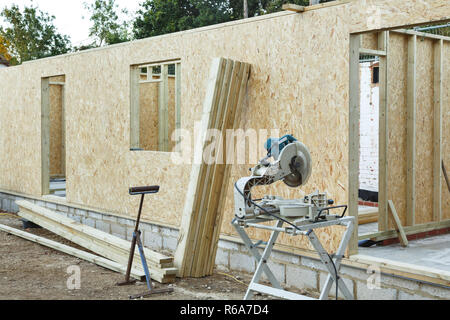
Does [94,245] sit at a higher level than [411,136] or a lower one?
lower

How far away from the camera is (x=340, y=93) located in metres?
5.62

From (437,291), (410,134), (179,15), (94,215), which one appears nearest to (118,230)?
(94,215)

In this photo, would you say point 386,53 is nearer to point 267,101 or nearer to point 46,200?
point 267,101

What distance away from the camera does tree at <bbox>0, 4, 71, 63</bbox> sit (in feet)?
126

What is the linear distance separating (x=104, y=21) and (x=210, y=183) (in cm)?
3823

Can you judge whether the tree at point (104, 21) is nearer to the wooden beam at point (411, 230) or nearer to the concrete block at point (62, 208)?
the concrete block at point (62, 208)

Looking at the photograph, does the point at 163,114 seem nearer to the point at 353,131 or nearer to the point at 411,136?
the point at 411,136

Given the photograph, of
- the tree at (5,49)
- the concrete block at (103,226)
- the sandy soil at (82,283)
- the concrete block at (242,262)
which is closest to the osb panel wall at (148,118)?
the concrete block at (103,226)

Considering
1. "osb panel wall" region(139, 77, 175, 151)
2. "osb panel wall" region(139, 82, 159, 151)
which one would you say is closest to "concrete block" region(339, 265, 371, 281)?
"osb panel wall" region(139, 77, 175, 151)

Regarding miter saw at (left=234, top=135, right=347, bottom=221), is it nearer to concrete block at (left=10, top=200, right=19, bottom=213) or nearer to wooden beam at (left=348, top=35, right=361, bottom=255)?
wooden beam at (left=348, top=35, right=361, bottom=255)

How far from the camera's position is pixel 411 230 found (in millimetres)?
7402

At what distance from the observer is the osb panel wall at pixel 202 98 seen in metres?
5.64

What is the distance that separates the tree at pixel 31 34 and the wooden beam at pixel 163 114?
27.5m
